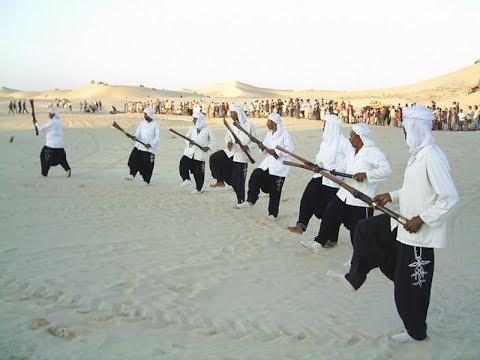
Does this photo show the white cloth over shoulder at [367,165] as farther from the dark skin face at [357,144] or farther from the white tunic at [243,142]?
the white tunic at [243,142]

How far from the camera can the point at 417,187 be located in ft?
12.7

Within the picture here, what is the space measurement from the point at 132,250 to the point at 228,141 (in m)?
3.88

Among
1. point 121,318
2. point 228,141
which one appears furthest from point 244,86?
→ point 121,318

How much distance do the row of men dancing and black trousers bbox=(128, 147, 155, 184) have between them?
261 mm

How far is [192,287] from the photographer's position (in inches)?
198

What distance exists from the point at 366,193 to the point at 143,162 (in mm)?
6813

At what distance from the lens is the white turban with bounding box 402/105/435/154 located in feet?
12.6

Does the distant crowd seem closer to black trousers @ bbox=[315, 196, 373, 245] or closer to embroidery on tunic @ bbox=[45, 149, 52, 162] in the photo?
embroidery on tunic @ bbox=[45, 149, 52, 162]

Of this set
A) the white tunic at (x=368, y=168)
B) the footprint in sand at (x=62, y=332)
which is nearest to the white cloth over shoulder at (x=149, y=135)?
the white tunic at (x=368, y=168)

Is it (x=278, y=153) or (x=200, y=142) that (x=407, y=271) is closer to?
(x=278, y=153)

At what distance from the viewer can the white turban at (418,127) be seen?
151 inches

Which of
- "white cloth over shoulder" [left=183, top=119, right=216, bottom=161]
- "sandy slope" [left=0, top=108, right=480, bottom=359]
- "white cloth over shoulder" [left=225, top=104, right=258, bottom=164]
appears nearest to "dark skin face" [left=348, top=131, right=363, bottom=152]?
"sandy slope" [left=0, top=108, right=480, bottom=359]

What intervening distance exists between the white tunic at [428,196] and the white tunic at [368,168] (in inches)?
70.3

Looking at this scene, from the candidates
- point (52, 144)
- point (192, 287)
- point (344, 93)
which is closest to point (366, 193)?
point (192, 287)
